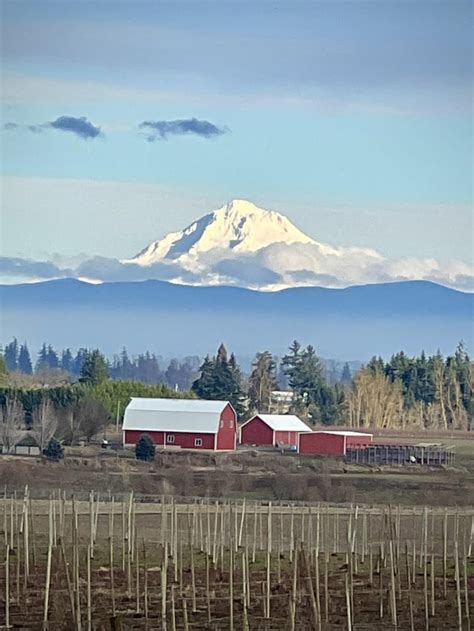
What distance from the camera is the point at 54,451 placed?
46.8 ft

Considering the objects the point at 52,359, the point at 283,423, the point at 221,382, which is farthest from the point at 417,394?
the point at 52,359

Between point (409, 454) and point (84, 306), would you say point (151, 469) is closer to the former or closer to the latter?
point (409, 454)

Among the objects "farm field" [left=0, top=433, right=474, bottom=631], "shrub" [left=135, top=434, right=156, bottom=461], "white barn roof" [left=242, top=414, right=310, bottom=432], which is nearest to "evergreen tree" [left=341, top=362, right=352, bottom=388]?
"white barn roof" [left=242, top=414, right=310, bottom=432]

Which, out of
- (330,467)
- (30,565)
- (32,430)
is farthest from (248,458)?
(30,565)

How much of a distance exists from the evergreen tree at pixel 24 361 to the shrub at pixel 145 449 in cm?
194

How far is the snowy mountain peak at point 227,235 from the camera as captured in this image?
17.5m

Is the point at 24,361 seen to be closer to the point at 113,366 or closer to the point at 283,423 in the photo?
the point at 113,366

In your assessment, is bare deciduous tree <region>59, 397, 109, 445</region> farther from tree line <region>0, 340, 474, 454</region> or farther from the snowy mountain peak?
the snowy mountain peak

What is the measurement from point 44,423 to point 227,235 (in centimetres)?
427

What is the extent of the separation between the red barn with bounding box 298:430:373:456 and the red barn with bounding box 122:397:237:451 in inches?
29.3

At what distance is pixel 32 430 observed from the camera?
1493 centimetres

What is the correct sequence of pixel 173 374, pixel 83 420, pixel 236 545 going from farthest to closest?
pixel 173 374 → pixel 83 420 → pixel 236 545

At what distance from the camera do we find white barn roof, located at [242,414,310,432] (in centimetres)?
1545

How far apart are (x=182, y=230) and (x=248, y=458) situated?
149 inches
